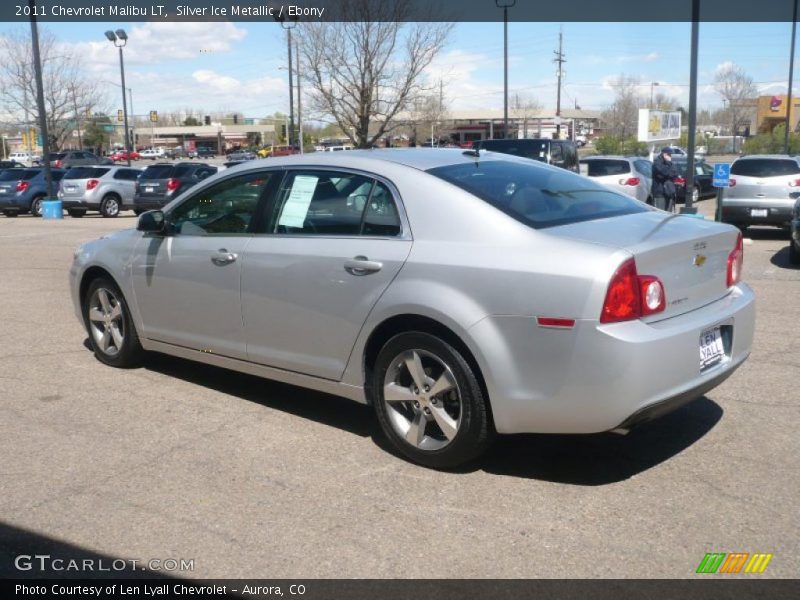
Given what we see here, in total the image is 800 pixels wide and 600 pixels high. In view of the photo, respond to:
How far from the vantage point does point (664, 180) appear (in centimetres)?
1631

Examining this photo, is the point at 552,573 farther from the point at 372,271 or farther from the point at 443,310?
the point at 372,271

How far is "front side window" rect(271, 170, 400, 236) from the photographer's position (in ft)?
15.5

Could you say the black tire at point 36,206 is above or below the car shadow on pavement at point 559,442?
above

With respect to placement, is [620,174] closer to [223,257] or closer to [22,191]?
[223,257]

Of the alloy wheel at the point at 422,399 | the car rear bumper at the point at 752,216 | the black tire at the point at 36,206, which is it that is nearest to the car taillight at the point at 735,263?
the alloy wheel at the point at 422,399

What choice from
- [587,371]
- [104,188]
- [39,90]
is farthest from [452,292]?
[39,90]

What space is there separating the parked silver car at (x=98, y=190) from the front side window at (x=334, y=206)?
72.9ft

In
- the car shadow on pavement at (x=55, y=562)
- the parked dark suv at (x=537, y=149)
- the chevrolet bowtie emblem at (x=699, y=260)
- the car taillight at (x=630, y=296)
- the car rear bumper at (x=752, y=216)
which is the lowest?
the car shadow on pavement at (x=55, y=562)

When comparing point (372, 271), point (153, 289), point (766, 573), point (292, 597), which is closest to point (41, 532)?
point (292, 597)

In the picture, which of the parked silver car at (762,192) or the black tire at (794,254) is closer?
the black tire at (794,254)

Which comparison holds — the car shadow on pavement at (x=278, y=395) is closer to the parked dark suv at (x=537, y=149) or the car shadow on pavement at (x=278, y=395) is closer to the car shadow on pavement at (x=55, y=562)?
the car shadow on pavement at (x=55, y=562)

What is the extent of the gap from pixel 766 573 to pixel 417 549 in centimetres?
142

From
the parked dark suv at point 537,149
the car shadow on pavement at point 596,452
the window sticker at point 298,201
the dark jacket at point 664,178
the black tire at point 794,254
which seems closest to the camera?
the car shadow on pavement at point 596,452

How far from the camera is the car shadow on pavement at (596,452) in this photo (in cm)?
441
